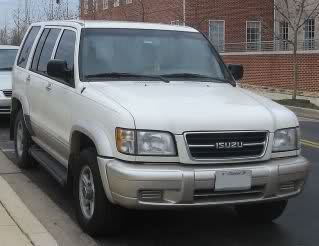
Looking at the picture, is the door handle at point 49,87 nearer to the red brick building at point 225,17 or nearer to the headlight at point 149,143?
the headlight at point 149,143

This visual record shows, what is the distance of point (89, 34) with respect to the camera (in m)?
6.16

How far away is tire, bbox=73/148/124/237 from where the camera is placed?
5.05 metres

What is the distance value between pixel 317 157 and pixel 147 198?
213 inches

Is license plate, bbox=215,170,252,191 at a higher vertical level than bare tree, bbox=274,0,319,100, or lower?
lower

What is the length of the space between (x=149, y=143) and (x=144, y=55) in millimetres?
1583

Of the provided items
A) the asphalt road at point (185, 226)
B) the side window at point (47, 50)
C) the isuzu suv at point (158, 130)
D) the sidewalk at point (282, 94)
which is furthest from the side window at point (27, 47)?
the sidewalk at point (282, 94)

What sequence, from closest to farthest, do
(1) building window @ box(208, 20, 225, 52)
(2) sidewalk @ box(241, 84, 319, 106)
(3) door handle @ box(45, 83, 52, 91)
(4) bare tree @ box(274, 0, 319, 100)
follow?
(3) door handle @ box(45, 83, 52, 91) → (4) bare tree @ box(274, 0, 319, 100) → (2) sidewalk @ box(241, 84, 319, 106) → (1) building window @ box(208, 20, 225, 52)

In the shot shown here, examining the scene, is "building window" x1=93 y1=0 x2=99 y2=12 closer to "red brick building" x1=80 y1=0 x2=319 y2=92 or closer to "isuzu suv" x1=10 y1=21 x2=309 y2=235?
"red brick building" x1=80 y1=0 x2=319 y2=92

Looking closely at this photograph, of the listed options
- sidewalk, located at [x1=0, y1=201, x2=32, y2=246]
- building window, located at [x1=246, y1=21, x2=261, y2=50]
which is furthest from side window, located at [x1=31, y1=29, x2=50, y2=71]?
building window, located at [x1=246, y1=21, x2=261, y2=50]

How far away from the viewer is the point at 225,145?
4.85 metres

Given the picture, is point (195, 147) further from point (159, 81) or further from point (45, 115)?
point (45, 115)

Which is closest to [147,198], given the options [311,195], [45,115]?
[45,115]

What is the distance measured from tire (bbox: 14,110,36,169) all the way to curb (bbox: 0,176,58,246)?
3.43ft

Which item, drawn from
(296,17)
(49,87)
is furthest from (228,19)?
(49,87)
